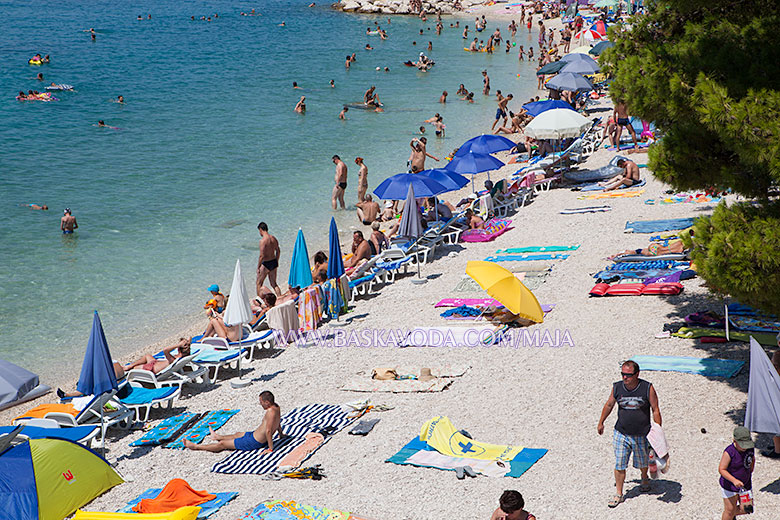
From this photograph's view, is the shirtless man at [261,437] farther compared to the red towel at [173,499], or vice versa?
the shirtless man at [261,437]

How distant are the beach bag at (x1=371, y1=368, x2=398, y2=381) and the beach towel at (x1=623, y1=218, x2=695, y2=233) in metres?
6.76

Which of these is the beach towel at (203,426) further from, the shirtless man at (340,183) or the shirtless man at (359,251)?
the shirtless man at (340,183)

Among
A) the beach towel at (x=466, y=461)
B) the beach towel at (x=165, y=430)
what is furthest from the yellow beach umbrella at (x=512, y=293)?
the beach towel at (x=165, y=430)

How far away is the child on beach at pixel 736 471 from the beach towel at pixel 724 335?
3.67 meters

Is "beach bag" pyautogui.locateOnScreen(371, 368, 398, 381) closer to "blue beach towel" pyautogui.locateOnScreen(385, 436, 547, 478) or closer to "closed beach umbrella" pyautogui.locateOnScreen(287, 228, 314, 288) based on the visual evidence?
"blue beach towel" pyautogui.locateOnScreen(385, 436, 547, 478)

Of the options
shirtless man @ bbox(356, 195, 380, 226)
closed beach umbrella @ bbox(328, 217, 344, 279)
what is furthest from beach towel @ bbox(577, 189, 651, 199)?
closed beach umbrella @ bbox(328, 217, 344, 279)

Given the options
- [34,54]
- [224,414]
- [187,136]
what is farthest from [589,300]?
[34,54]

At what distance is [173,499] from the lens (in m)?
7.29

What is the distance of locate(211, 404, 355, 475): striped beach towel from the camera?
8172mm

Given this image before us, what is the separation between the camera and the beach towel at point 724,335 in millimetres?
9070

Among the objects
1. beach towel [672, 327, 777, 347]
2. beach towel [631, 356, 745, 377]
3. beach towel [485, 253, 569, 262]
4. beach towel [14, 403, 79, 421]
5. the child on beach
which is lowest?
beach towel [14, 403, 79, 421]

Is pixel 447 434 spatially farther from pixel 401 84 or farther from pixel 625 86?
pixel 401 84

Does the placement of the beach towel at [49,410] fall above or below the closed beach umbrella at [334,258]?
below

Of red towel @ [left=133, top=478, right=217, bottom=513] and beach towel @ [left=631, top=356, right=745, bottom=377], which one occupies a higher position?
beach towel @ [left=631, top=356, right=745, bottom=377]
